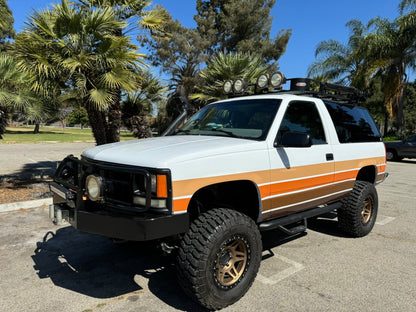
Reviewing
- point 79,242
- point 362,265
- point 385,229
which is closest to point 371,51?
point 385,229

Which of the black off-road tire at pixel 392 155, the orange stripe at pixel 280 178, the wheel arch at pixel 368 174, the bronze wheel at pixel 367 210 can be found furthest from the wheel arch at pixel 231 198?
the black off-road tire at pixel 392 155

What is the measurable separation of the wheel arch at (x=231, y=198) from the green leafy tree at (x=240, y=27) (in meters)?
29.0

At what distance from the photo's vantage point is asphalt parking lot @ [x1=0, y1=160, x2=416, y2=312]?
2711 mm

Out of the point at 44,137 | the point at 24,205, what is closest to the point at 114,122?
the point at 24,205

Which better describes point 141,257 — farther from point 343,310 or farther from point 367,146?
point 367,146

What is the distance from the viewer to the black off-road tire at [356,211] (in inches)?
167

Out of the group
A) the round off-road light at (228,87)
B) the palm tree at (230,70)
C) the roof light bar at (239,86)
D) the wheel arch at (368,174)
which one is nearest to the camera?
the roof light bar at (239,86)

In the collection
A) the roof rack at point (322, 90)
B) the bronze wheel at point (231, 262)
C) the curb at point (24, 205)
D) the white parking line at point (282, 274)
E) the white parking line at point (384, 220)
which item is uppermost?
the roof rack at point (322, 90)

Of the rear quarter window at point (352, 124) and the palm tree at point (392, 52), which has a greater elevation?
the palm tree at point (392, 52)

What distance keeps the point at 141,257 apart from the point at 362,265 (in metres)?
2.61

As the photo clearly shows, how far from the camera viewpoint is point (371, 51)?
20.3 meters

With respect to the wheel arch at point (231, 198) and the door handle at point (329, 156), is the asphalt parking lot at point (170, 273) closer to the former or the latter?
the wheel arch at point (231, 198)

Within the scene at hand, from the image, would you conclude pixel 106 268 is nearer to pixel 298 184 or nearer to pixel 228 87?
pixel 298 184

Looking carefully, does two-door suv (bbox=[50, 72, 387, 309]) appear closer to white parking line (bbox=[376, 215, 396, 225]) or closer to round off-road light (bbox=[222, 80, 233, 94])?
round off-road light (bbox=[222, 80, 233, 94])
